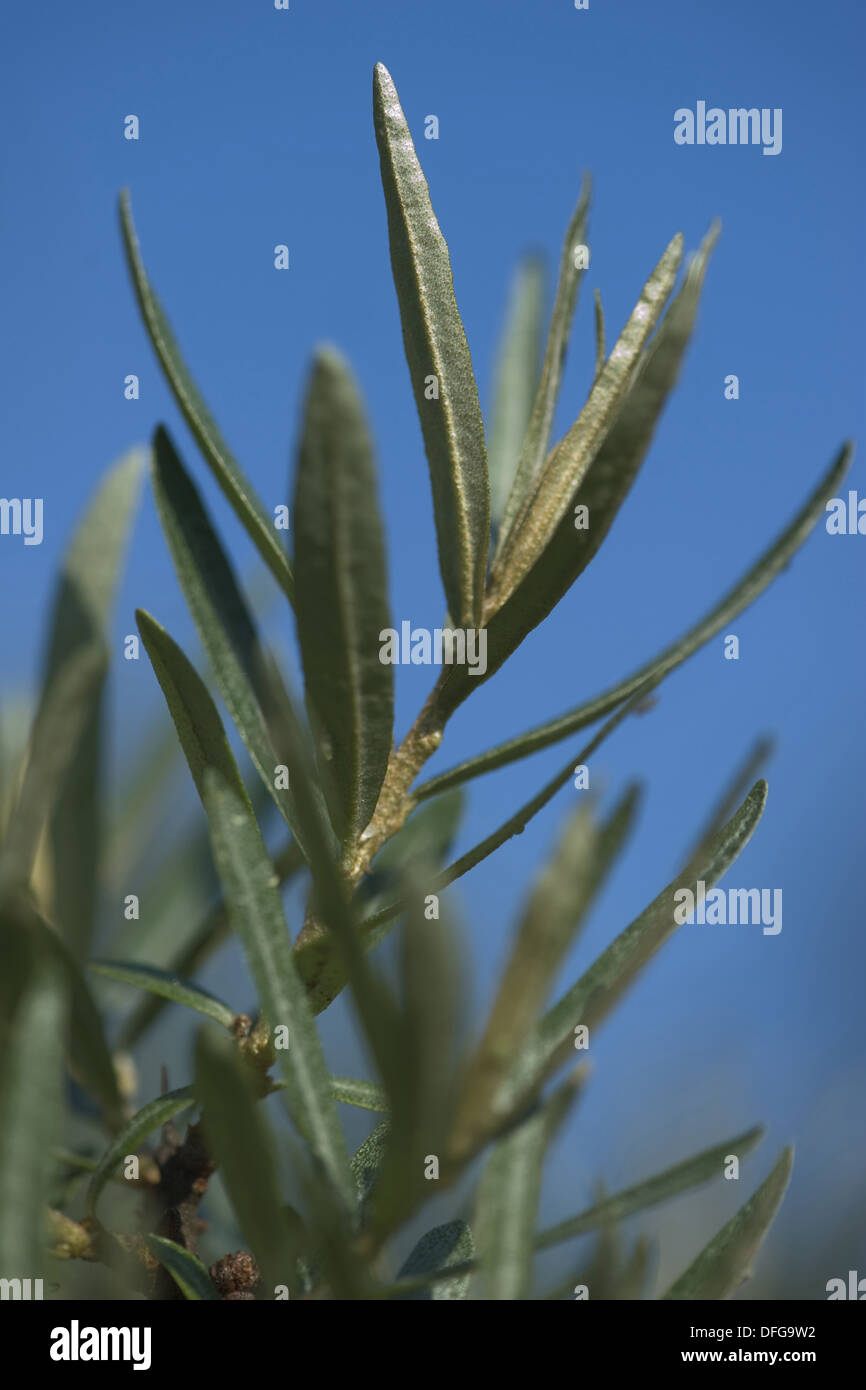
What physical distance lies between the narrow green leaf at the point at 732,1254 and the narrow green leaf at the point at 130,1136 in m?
0.29

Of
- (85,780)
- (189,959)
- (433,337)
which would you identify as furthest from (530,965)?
(189,959)

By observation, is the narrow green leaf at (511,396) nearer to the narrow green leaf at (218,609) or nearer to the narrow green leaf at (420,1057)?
the narrow green leaf at (218,609)

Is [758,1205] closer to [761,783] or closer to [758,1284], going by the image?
[761,783]

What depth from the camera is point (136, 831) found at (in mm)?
1005

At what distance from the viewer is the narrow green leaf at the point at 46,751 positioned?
43cm

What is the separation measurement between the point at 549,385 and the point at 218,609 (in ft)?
0.92

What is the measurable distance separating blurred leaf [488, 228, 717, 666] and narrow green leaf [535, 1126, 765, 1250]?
31 centimetres

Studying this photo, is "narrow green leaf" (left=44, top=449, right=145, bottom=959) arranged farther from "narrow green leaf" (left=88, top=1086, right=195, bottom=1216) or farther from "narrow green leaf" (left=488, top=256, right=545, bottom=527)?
"narrow green leaf" (left=488, top=256, right=545, bottom=527)

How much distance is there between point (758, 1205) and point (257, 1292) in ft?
0.94

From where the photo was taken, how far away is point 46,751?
0.45 metres

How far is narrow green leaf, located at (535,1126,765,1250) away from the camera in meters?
0.56

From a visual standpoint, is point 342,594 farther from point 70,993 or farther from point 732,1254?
point 732,1254

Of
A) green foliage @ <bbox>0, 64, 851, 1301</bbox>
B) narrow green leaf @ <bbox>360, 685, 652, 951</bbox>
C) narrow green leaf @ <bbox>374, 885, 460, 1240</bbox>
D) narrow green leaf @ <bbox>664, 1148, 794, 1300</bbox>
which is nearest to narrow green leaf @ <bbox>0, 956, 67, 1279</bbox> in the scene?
green foliage @ <bbox>0, 64, 851, 1301</bbox>

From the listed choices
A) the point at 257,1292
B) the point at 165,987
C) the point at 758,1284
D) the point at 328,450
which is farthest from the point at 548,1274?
the point at 328,450
